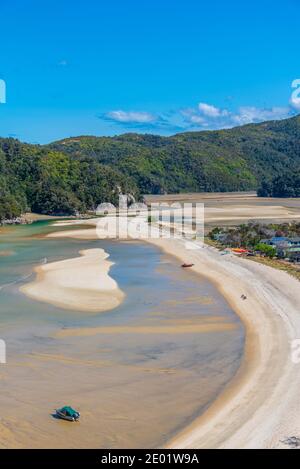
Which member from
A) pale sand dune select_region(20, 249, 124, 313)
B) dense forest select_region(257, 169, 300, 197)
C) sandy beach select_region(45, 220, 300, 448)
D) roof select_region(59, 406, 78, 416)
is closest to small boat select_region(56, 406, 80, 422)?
roof select_region(59, 406, 78, 416)

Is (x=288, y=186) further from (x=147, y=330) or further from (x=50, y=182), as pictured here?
(x=147, y=330)

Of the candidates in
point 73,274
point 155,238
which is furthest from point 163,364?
point 155,238

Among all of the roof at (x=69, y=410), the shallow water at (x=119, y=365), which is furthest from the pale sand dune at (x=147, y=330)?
the roof at (x=69, y=410)

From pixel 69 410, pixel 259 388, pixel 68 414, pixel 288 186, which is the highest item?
pixel 288 186

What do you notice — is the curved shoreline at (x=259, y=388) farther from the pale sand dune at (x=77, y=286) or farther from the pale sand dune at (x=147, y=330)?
the pale sand dune at (x=77, y=286)
